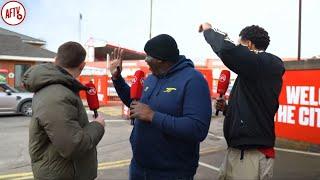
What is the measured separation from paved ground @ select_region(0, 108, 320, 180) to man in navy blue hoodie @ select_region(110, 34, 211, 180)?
13.0 ft

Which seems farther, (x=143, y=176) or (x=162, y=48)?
(x=143, y=176)

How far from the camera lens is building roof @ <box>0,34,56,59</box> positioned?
28992 mm

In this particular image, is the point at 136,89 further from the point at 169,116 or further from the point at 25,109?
the point at 25,109

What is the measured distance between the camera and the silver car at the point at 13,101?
56.7 feet

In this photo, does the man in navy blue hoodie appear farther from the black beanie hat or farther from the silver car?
the silver car

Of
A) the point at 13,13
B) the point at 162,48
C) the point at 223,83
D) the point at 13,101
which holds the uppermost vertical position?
the point at 13,13

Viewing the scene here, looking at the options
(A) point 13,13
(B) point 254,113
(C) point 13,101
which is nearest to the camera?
(B) point 254,113

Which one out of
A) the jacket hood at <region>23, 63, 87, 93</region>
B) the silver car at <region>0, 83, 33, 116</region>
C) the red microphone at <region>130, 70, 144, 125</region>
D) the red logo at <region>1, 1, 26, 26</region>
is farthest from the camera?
the silver car at <region>0, 83, 33, 116</region>

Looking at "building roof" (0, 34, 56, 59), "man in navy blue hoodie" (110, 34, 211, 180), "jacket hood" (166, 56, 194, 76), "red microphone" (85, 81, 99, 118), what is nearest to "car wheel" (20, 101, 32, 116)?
"building roof" (0, 34, 56, 59)

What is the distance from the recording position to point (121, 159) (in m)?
8.88

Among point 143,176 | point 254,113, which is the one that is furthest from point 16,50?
point 254,113

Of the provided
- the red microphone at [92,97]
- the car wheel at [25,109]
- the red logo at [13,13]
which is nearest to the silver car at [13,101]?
the car wheel at [25,109]

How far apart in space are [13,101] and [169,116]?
15.4 metres

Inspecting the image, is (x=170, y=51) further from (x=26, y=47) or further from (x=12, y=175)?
(x=26, y=47)
